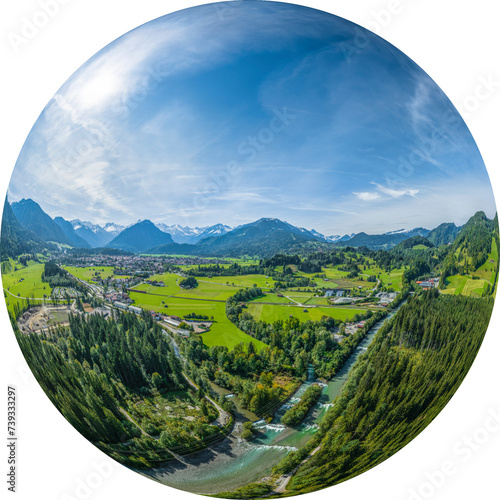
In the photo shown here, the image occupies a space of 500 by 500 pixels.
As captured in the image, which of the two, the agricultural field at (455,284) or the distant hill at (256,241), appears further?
the agricultural field at (455,284)

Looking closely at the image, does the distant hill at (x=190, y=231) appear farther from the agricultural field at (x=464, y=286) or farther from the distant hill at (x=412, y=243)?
the agricultural field at (x=464, y=286)

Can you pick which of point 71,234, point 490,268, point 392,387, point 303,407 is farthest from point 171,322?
point 490,268

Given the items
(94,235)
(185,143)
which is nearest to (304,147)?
(185,143)

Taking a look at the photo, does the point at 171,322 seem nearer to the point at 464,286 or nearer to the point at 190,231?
the point at 190,231

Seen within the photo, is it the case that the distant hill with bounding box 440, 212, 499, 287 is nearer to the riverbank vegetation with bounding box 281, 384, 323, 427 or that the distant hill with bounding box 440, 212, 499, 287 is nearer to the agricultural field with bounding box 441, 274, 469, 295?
the agricultural field with bounding box 441, 274, 469, 295

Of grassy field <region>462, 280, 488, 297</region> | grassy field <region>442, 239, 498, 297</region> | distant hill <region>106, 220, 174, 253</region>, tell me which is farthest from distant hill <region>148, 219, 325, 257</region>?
grassy field <region>462, 280, 488, 297</region>

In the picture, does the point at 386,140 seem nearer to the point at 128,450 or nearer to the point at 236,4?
the point at 236,4

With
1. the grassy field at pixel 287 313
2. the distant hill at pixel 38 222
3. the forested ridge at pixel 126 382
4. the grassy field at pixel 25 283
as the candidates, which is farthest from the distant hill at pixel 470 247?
the grassy field at pixel 25 283
